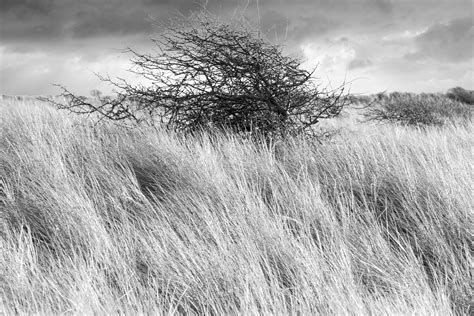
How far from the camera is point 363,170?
390 cm

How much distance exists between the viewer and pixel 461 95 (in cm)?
2267

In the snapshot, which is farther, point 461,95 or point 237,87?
point 461,95

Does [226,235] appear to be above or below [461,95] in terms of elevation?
below

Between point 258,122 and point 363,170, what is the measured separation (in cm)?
213

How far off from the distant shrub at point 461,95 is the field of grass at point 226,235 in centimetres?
1973

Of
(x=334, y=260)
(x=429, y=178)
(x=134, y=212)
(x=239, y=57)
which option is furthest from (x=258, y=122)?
(x=334, y=260)

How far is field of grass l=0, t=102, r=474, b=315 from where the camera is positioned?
228cm

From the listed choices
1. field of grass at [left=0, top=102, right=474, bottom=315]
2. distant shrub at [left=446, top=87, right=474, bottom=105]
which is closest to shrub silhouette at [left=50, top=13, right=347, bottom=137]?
field of grass at [left=0, top=102, right=474, bottom=315]

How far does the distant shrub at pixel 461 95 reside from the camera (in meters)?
22.2

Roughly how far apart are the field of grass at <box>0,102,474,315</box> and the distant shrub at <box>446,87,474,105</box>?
777 inches

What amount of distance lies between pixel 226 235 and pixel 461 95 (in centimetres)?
2245

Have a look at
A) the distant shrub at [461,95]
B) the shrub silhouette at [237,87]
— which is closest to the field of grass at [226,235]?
the shrub silhouette at [237,87]

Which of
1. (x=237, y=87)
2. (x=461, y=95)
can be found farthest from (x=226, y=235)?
(x=461, y=95)

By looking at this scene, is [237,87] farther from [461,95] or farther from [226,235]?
[461,95]
